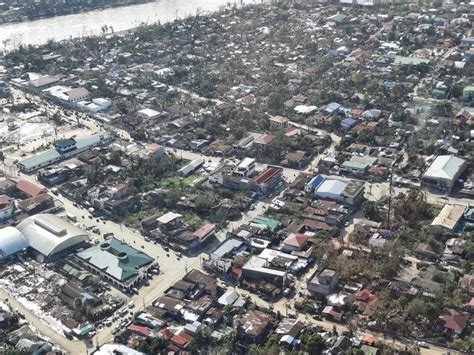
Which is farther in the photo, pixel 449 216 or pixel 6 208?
pixel 6 208

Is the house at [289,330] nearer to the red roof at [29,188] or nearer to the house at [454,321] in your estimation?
the house at [454,321]

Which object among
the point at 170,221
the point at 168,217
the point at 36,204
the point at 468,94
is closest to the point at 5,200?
the point at 36,204

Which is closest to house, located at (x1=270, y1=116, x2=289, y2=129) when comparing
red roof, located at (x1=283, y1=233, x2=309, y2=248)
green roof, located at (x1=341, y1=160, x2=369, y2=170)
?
green roof, located at (x1=341, y1=160, x2=369, y2=170)

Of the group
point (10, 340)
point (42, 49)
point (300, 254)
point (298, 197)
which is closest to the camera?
point (10, 340)

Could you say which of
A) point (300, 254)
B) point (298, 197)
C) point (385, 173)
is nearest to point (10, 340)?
point (300, 254)

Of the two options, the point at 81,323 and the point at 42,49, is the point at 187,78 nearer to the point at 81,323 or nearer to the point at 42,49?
the point at 42,49

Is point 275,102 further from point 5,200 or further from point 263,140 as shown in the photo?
point 5,200
